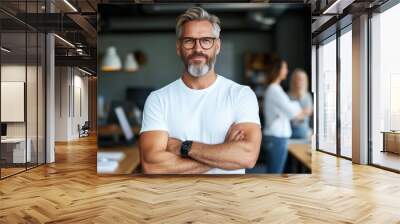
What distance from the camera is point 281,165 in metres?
5.63

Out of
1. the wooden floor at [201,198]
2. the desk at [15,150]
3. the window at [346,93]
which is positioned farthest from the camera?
the window at [346,93]

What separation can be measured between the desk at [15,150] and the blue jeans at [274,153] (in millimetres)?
3771

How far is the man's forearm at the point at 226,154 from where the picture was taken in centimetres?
539

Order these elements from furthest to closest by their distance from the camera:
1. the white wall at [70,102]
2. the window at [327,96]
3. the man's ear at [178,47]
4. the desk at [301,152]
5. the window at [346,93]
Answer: the white wall at [70,102] → the window at [327,96] → the window at [346,93] → the desk at [301,152] → the man's ear at [178,47]

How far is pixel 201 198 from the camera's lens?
182 inches

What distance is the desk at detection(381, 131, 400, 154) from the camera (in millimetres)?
6777

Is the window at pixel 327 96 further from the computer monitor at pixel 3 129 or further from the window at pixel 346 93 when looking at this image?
the computer monitor at pixel 3 129

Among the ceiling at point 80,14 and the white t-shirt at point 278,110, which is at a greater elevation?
the ceiling at point 80,14

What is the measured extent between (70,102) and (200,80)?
24.9 ft

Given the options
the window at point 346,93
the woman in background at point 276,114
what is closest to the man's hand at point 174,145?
the woman in background at point 276,114

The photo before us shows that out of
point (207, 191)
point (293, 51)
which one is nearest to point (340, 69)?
point (293, 51)

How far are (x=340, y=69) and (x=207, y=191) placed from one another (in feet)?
16.7

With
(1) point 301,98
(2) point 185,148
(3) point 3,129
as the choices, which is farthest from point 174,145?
(3) point 3,129

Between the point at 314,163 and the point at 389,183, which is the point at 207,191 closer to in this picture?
the point at 389,183
